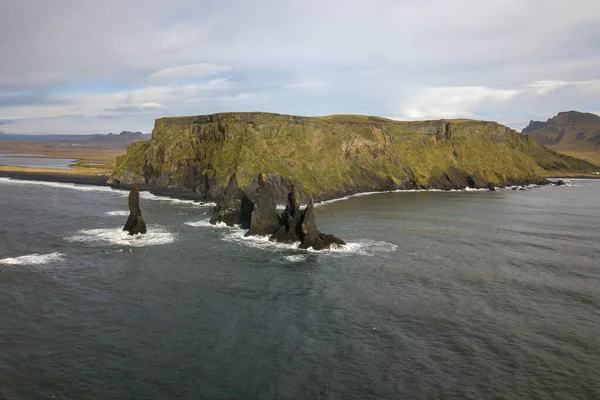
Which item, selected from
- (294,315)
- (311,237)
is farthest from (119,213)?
(294,315)

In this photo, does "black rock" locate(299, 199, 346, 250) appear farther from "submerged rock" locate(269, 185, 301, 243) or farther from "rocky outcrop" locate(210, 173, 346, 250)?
"submerged rock" locate(269, 185, 301, 243)

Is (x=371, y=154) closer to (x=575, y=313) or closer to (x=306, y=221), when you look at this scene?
(x=306, y=221)

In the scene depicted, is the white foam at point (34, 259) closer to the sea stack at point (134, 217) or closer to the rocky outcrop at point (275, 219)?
the sea stack at point (134, 217)

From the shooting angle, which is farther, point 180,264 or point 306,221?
point 306,221

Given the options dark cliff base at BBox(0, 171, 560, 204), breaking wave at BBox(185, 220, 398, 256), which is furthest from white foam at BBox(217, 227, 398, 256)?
dark cliff base at BBox(0, 171, 560, 204)

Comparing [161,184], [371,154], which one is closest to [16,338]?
[161,184]

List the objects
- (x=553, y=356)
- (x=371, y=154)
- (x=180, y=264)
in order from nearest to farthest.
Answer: (x=553, y=356) → (x=180, y=264) → (x=371, y=154)
